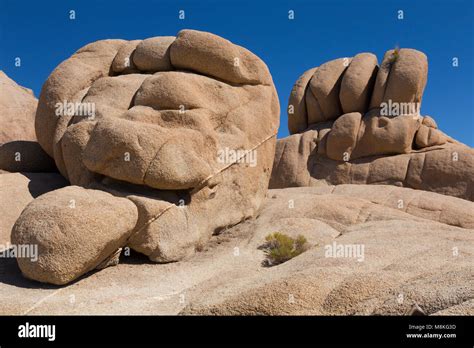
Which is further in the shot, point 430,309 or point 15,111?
point 15,111

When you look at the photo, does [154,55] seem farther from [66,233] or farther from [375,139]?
[375,139]

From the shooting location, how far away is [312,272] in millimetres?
5930

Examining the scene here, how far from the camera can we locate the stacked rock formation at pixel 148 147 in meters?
7.85

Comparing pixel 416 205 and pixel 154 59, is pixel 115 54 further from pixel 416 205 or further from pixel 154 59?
pixel 416 205

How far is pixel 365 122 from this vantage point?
20.3 m

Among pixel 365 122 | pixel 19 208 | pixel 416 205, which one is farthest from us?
pixel 365 122

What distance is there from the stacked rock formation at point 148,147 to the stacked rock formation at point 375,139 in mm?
7674

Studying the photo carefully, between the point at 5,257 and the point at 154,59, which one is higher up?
Result: the point at 154,59

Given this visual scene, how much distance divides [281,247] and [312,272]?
3509mm

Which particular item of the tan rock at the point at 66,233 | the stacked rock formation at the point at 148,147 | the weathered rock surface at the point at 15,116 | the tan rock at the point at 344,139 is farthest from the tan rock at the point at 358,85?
the tan rock at the point at 66,233

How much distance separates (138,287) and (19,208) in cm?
420

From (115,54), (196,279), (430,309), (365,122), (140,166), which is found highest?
(115,54)

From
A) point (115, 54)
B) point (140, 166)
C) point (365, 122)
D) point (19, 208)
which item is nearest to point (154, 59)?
point (115, 54)
